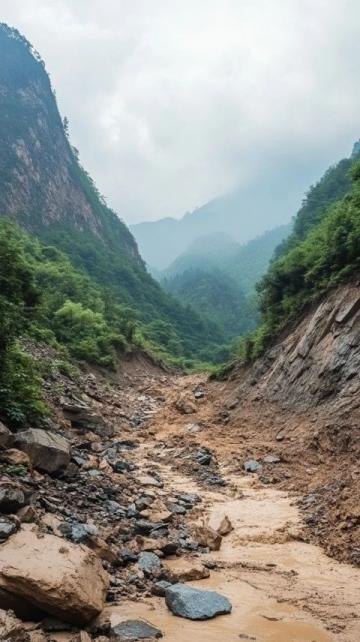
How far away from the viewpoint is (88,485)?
974 cm

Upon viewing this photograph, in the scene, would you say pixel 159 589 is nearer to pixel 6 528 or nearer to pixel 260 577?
pixel 260 577

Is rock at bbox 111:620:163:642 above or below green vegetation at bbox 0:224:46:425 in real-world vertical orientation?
below

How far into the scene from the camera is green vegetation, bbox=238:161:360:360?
18.0 metres

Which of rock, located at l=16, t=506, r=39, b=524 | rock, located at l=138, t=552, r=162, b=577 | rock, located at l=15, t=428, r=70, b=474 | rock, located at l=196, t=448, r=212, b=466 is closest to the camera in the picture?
rock, located at l=16, t=506, r=39, b=524

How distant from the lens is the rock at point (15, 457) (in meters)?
8.50

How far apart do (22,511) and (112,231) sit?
102 meters

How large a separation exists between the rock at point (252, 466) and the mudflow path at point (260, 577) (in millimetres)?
288

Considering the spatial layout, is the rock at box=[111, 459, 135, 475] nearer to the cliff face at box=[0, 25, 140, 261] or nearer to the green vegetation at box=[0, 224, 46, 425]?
the green vegetation at box=[0, 224, 46, 425]

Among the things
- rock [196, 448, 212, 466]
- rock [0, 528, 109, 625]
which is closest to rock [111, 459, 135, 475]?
rock [196, 448, 212, 466]

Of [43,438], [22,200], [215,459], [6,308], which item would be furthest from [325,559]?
[22,200]

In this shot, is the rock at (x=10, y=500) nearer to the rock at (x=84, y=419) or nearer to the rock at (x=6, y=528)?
the rock at (x=6, y=528)

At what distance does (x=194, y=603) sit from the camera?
238 inches

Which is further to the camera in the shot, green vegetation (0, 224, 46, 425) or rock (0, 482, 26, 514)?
green vegetation (0, 224, 46, 425)

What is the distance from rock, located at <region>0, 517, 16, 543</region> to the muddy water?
151 cm
